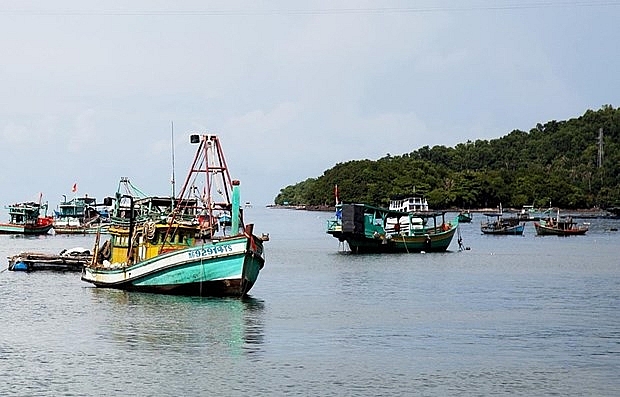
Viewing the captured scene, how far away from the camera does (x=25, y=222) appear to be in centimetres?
11906

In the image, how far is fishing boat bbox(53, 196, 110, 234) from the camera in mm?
121875

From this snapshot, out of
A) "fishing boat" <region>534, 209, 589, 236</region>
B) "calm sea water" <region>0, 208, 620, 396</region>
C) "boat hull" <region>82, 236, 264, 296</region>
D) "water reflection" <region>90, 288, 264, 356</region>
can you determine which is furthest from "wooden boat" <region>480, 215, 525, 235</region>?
"boat hull" <region>82, 236, 264, 296</region>

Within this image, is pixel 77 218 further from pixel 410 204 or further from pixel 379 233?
pixel 379 233

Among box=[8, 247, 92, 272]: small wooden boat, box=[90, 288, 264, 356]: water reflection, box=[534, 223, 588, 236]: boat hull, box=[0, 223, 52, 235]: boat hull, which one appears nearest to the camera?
box=[90, 288, 264, 356]: water reflection

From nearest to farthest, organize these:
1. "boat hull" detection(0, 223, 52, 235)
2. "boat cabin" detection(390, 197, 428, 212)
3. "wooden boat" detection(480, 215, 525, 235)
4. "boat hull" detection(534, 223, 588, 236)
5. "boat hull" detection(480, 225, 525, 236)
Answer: "boat cabin" detection(390, 197, 428, 212), "boat hull" detection(0, 223, 52, 235), "boat hull" detection(534, 223, 588, 236), "boat hull" detection(480, 225, 525, 236), "wooden boat" detection(480, 215, 525, 235)

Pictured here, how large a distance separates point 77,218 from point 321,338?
10128 cm

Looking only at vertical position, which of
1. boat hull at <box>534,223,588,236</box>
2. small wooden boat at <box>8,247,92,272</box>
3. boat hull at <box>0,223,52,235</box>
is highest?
boat hull at <box>0,223,52,235</box>

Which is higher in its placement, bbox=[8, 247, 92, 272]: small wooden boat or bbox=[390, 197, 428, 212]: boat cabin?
bbox=[390, 197, 428, 212]: boat cabin

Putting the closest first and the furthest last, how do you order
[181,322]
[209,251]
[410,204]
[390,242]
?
[181,322]
[209,251]
[390,242]
[410,204]

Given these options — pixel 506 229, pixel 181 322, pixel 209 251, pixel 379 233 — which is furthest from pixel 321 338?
pixel 506 229

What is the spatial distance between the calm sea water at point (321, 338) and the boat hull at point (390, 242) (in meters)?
21.0

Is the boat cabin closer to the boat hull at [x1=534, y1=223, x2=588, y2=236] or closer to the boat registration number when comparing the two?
the boat hull at [x1=534, y1=223, x2=588, y2=236]

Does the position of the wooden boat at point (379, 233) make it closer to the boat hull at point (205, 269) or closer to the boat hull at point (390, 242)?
the boat hull at point (390, 242)

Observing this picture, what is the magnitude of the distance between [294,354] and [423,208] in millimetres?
79479
